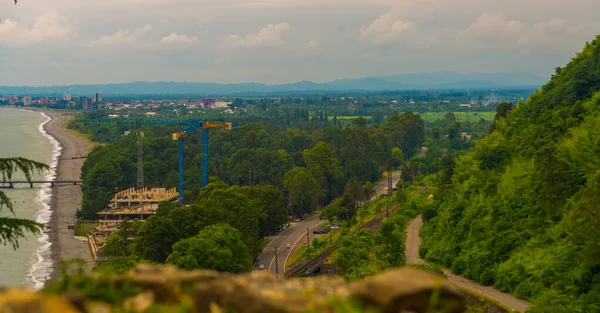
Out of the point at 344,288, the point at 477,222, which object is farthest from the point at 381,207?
the point at 344,288

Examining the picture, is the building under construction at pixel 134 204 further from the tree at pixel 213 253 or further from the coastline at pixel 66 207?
the tree at pixel 213 253

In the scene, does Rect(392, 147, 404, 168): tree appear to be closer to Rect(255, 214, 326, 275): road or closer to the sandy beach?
Rect(255, 214, 326, 275): road

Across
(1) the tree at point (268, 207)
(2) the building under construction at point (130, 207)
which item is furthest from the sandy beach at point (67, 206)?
(1) the tree at point (268, 207)

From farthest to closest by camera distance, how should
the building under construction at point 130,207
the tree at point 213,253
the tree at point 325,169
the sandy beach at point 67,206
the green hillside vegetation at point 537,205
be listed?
the tree at point 325,169 → the building under construction at point 130,207 → the sandy beach at point 67,206 → the tree at point 213,253 → the green hillside vegetation at point 537,205

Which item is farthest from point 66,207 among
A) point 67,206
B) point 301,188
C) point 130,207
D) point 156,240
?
point 156,240

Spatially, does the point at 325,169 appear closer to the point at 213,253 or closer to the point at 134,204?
the point at 134,204

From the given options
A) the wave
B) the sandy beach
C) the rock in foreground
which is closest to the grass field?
the sandy beach
